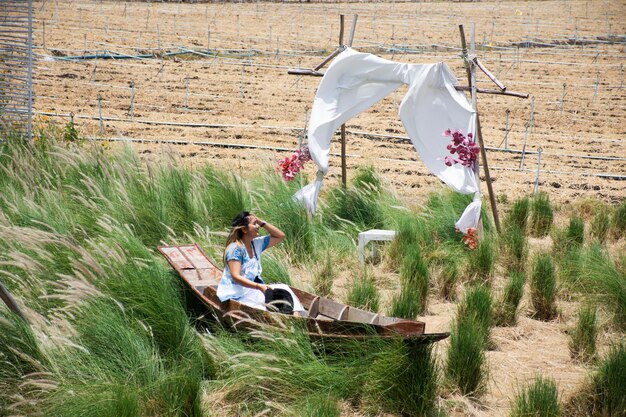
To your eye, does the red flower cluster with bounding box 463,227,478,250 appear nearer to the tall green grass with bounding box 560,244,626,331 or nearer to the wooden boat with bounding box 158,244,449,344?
the tall green grass with bounding box 560,244,626,331

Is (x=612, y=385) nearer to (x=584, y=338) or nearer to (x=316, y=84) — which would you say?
(x=584, y=338)

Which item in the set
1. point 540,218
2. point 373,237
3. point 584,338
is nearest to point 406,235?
point 373,237

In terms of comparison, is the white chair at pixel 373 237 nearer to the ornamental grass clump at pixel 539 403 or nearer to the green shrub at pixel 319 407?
the green shrub at pixel 319 407

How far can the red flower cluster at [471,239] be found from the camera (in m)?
8.07

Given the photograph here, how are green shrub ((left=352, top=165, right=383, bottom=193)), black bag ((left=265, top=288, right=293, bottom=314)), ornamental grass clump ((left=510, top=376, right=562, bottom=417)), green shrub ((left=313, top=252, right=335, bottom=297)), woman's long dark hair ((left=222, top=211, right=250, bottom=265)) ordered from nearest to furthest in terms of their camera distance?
ornamental grass clump ((left=510, top=376, right=562, bottom=417)) < black bag ((left=265, top=288, right=293, bottom=314)) < woman's long dark hair ((left=222, top=211, right=250, bottom=265)) < green shrub ((left=313, top=252, right=335, bottom=297)) < green shrub ((left=352, top=165, right=383, bottom=193))

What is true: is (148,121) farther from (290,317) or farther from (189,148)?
(290,317)

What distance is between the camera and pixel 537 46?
27.5 metres

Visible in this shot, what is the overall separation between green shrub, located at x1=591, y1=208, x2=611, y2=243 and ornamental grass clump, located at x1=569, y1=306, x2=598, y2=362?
9.69 feet

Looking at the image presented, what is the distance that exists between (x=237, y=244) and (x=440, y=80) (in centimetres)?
336

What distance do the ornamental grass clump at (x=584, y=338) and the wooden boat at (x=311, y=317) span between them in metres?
1.45

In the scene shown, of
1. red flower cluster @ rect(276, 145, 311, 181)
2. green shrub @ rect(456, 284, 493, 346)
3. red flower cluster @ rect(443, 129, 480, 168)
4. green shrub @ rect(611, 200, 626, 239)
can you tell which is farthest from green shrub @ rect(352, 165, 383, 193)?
green shrub @ rect(456, 284, 493, 346)

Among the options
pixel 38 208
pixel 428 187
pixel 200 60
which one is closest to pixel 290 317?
pixel 38 208

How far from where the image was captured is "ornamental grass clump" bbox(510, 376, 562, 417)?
4934mm

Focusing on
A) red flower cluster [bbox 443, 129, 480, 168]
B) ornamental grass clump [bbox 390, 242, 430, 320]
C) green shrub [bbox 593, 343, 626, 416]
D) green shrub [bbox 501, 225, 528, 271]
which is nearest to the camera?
green shrub [bbox 593, 343, 626, 416]
